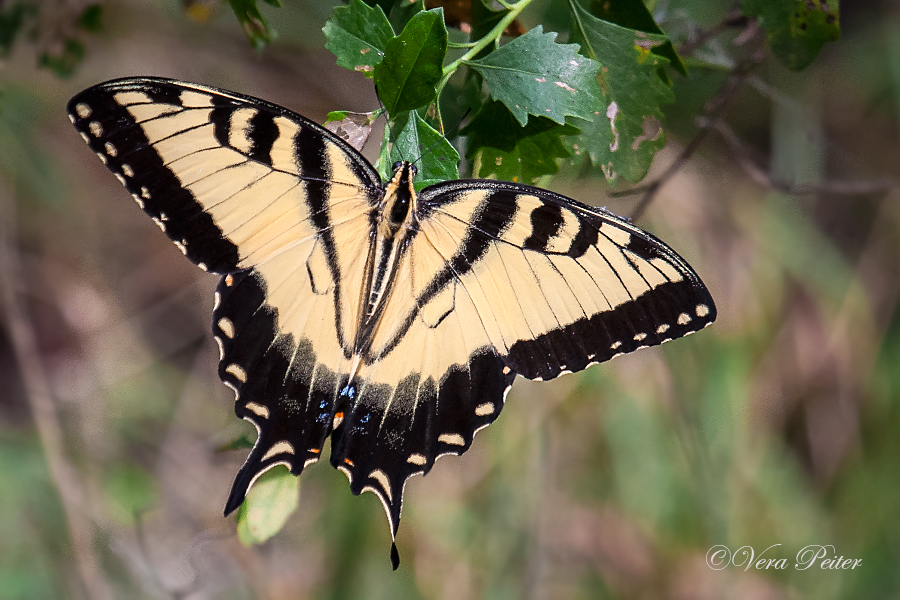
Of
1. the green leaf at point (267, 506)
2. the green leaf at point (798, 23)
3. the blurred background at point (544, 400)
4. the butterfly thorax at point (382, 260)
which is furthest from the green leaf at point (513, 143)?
the blurred background at point (544, 400)

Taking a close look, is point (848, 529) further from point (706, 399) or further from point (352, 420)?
point (352, 420)

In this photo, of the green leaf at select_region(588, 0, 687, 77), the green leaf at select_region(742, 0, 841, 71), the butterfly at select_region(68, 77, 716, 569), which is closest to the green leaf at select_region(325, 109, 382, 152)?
the butterfly at select_region(68, 77, 716, 569)

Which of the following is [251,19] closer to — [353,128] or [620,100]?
[353,128]

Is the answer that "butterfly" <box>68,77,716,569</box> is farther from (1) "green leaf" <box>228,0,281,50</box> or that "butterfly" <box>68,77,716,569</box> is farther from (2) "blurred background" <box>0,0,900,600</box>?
(2) "blurred background" <box>0,0,900,600</box>

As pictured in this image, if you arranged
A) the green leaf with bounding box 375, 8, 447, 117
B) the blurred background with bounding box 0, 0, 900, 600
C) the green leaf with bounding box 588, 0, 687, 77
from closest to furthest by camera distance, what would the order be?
the green leaf with bounding box 375, 8, 447, 117
the green leaf with bounding box 588, 0, 687, 77
the blurred background with bounding box 0, 0, 900, 600

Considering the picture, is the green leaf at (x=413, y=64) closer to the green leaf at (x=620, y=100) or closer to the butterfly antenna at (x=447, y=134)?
the butterfly antenna at (x=447, y=134)

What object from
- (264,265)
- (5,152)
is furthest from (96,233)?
(264,265)
